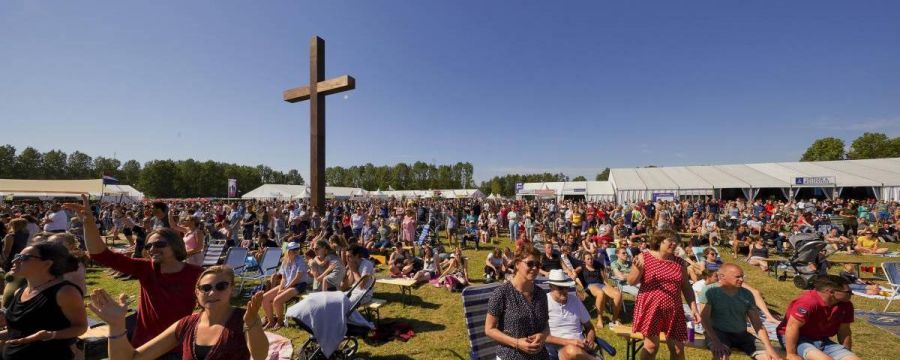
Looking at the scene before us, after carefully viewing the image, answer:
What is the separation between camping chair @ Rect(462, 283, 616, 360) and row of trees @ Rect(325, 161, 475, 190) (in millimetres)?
83229

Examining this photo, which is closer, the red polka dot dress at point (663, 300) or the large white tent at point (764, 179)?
the red polka dot dress at point (663, 300)

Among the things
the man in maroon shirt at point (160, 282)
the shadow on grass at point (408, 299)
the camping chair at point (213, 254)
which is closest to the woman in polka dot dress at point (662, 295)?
the man in maroon shirt at point (160, 282)

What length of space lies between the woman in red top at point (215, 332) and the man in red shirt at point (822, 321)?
14.7ft

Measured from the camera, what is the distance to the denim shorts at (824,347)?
335 cm

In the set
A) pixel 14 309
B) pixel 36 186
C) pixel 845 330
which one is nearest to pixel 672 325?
pixel 845 330

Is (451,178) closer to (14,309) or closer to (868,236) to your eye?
(868,236)

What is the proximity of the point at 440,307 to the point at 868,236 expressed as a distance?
1530 cm

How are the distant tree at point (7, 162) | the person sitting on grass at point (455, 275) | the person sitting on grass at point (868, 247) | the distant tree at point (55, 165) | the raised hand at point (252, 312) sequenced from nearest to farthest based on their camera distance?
the raised hand at point (252, 312) < the person sitting on grass at point (455, 275) < the person sitting on grass at point (868, 247) < the distant tree at point (7, 162) < the distant tree at point (55, 165)

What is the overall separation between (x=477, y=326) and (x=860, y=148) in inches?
3341

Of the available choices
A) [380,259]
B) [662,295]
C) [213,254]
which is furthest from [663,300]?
[213,254]

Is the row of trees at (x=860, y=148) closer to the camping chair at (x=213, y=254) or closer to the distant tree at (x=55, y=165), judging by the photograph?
the camping chair at (x=213, y=254)

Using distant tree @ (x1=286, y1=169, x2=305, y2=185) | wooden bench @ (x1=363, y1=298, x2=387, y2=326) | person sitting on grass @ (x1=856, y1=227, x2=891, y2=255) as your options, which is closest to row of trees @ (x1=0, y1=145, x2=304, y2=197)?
distant tree @ (x1=286, y1=169, x2=305, y2=185)

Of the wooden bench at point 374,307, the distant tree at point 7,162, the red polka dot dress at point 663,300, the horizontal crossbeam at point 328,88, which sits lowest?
the wooden bench at point 374,307

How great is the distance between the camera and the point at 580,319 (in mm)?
3742
